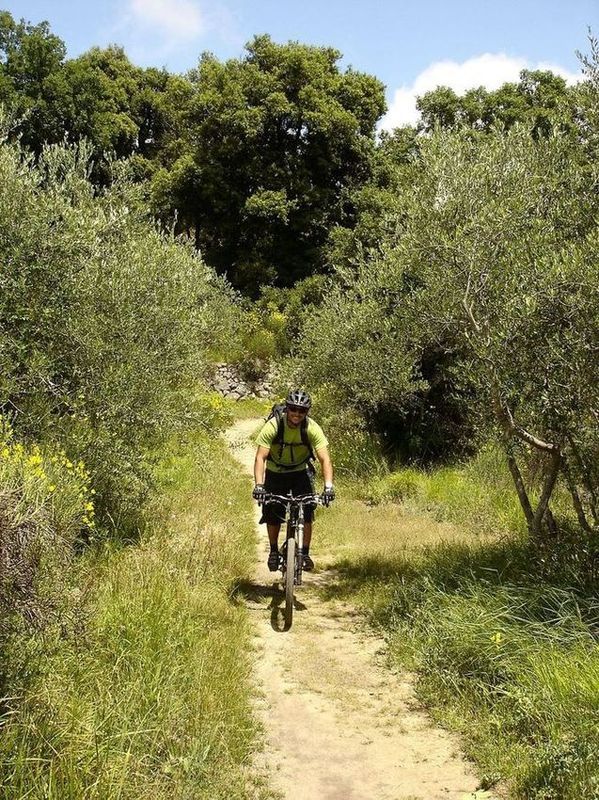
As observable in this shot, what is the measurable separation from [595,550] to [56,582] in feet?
16.9

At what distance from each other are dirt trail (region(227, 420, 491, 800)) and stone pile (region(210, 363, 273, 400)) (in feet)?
61.0

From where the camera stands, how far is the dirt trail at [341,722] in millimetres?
4488

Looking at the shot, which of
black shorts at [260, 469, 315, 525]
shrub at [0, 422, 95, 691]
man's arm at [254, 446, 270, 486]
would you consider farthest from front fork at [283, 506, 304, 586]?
shrub at [0, 422, 95, 691]

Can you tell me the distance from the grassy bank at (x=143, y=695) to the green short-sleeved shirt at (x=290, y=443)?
1.55 m

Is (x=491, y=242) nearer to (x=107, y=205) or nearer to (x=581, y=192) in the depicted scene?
(x=581, y=192)

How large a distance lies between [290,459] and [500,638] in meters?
3.17

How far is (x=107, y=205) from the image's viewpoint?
10047mm

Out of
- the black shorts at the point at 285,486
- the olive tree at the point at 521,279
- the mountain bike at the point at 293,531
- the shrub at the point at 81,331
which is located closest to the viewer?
the olive tree at the point at 521,279

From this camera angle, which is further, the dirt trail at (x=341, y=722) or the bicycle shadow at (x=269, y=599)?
the bicycle shadow at (x=269, y=599)

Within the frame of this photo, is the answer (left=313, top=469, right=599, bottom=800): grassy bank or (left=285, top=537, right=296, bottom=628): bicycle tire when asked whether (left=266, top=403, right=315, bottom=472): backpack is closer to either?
(left=285, top=537, right=296, bottom=628): bicycle tire

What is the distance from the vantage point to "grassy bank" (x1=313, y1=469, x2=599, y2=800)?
448 cm

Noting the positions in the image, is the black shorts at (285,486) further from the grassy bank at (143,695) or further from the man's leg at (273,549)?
the grassy bank at (143,695)

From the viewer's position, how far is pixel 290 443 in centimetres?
791

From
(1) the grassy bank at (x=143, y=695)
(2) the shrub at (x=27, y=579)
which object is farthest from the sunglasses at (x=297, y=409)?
(2) the shrub at (x=27, y=579)
